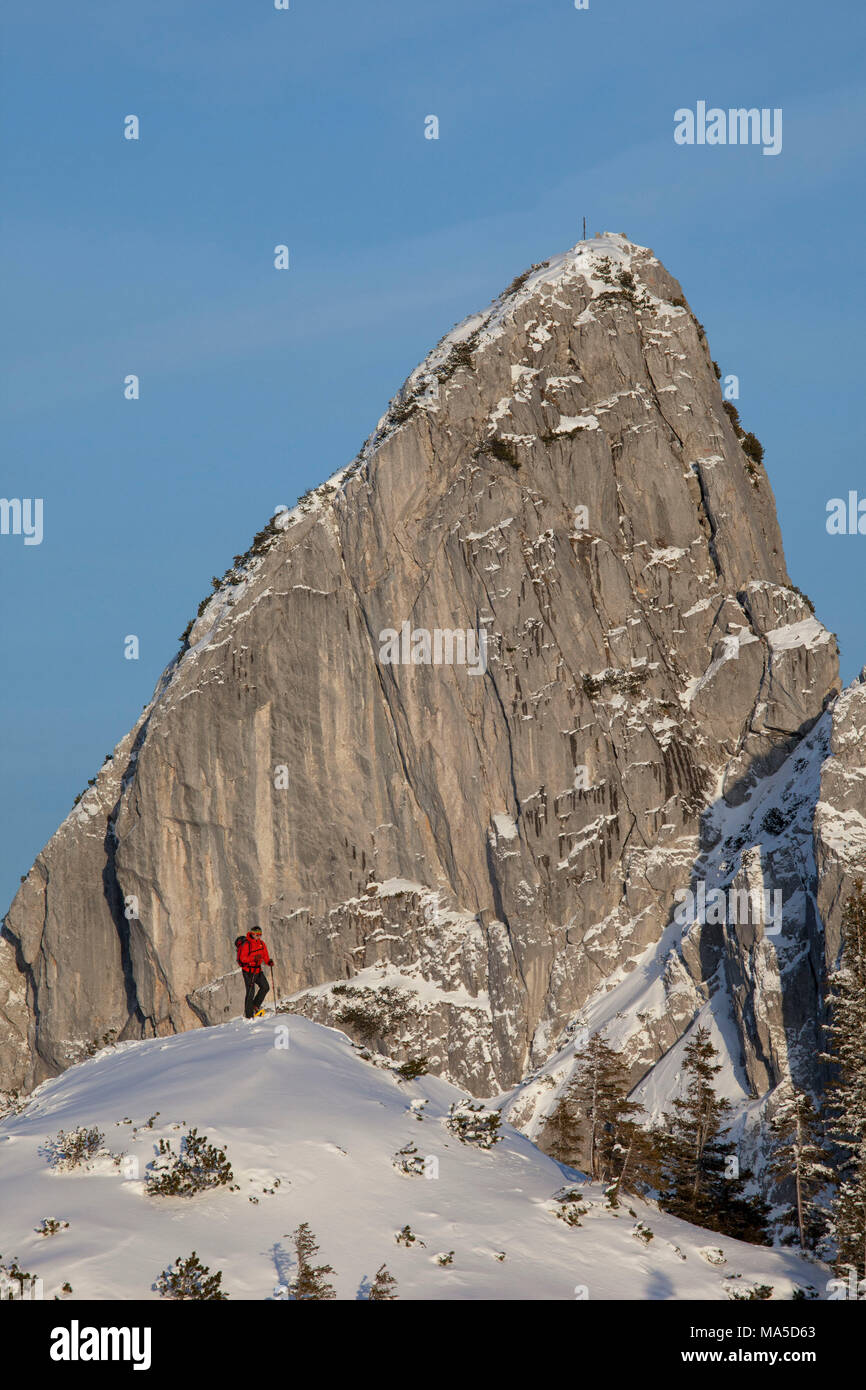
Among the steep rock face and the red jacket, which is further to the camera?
the steep rock face

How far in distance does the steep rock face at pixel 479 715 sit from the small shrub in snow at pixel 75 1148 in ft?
254

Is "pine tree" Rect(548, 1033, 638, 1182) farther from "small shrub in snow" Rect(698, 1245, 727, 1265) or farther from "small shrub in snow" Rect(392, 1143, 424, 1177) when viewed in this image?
"small shrub in snow" Rect(392, 1143, 424, 1177)

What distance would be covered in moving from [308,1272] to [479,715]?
88934mm

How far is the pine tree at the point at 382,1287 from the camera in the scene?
24.0 metres

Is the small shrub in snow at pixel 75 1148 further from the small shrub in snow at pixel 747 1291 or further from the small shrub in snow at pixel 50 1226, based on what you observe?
the small shrub in snow at pixel 747 1291

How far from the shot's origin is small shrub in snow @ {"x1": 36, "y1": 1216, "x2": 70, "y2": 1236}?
82.1 feet

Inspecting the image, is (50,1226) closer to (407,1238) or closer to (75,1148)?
(75,1148)

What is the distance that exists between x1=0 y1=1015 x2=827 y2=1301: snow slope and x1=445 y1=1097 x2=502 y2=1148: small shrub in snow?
0.88 ft

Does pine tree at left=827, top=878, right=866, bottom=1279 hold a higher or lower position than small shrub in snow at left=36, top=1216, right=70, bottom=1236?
higher

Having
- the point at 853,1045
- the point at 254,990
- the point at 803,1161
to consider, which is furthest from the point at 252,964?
the point at 803,1161

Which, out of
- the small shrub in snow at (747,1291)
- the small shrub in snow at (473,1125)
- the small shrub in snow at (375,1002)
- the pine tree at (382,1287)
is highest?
the small shrub in snow at (375,1002)

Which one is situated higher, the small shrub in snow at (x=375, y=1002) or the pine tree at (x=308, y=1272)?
the small shrub in snow at (x=375, y=1002)

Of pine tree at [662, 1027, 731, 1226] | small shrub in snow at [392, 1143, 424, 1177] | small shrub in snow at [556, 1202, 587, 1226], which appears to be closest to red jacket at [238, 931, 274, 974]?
small shrub in snow at [392, 1143, 424, 1177]

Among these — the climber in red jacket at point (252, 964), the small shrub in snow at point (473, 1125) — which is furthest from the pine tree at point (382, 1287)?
the climber in red jacket at point (252, 964)
